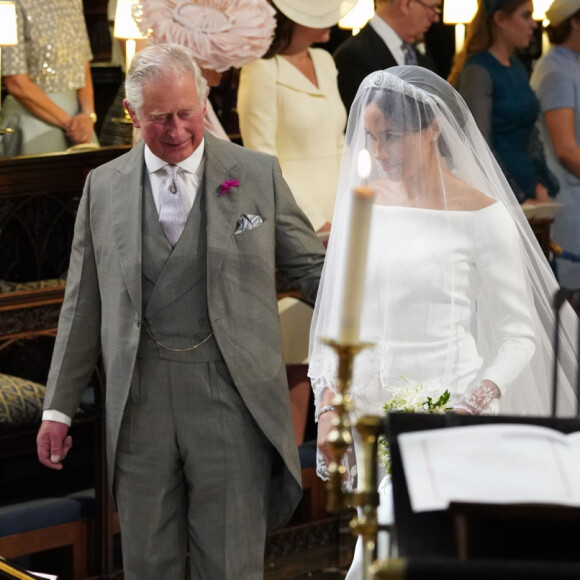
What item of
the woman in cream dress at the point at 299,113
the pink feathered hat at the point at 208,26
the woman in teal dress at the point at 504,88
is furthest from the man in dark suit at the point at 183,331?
the woman in teal dress at the point at 504,88

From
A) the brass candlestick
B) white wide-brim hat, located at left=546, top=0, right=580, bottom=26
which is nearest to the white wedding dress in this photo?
the brass candlestick

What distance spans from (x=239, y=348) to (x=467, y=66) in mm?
3100

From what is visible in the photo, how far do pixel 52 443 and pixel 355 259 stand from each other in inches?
86.1

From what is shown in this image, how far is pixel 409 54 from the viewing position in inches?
228

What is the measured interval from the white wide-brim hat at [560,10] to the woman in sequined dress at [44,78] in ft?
8.47

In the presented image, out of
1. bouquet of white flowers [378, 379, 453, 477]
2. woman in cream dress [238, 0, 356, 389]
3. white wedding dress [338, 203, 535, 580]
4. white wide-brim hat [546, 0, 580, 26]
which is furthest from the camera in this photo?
white wide-brim hat [546, 0, 580, 26]

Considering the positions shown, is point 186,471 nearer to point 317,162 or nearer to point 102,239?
point 102,239

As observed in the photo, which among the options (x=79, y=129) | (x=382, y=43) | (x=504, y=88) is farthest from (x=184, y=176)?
(x=504, y=88)

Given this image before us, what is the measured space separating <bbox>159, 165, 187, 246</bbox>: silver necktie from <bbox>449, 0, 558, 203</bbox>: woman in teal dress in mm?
2891

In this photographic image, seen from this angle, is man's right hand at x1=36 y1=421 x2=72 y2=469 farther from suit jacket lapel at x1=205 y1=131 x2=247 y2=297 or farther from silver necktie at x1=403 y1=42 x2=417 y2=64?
silver necktie at x1=403 y1=42 x2=417 y2=64

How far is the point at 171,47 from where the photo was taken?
3.43 metres

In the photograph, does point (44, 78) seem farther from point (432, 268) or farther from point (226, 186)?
point (432, 268)

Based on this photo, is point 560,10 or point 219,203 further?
point 560,10

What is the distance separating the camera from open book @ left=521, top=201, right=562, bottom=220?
20.4 feet
